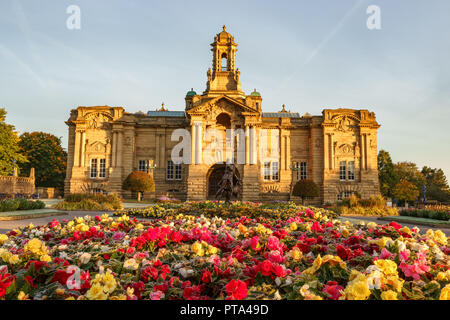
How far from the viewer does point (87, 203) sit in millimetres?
22609

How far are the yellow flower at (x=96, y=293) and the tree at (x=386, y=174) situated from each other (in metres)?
60.6

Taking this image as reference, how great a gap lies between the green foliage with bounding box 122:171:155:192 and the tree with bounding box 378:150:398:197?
41.6 m

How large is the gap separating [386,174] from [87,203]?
5271 centimetres

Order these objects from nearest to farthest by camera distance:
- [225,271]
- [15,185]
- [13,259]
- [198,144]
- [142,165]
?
[225,271]
[13,259]
[15,185]
[198,144]
[142,165]

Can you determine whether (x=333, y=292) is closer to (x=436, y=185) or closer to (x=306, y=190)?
(x=306, y=190)

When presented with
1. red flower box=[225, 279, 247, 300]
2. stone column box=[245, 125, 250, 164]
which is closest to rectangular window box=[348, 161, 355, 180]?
stone column box=[245, 125, 250, 164]

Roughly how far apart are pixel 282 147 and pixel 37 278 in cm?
3938

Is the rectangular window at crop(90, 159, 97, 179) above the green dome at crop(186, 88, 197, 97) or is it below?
below

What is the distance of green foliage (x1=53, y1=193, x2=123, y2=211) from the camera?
22.2 meters

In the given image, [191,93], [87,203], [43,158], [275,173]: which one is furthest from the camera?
[43,158]

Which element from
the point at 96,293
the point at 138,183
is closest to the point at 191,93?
the point at 138,183

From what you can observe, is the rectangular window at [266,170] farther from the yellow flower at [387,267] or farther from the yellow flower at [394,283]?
the yellow flower at [394,283]

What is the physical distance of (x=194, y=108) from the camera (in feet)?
124

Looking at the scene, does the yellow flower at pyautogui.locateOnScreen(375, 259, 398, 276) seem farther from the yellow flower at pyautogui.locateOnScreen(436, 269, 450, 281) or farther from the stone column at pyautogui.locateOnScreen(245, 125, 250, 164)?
the stone column at pyautogui.locateOnScreen(245, 125, 250, 164)
